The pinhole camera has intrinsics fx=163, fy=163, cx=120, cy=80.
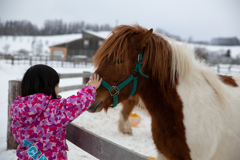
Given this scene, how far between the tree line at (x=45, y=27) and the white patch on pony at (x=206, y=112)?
86162 millimetres

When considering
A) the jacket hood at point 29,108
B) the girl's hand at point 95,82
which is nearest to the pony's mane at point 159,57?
the girl's hand at point 95,82

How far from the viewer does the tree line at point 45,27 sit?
7627 cm

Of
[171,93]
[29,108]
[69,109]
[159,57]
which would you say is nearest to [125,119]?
[171,93]

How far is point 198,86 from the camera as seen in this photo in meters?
1.67

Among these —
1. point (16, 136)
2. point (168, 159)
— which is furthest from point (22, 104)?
point (168, 159)

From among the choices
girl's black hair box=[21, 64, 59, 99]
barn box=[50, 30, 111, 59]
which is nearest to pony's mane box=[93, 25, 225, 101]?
girl's black hair box=[21, 64, 59, 99]

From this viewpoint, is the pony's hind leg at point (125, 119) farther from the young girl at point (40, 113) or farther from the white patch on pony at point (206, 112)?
the young girl at point (40, 113)

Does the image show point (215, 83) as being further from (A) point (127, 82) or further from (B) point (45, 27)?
(B) point (45, 27)

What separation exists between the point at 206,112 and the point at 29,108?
5.06ft

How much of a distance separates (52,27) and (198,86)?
97.2m

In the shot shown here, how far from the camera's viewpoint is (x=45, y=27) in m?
85.2

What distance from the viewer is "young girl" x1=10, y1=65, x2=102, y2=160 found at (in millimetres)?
1199

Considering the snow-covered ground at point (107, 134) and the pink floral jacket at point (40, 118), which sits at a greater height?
the pink floral jacket at point (40, 118)

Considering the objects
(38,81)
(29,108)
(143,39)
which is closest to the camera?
(29,108)
